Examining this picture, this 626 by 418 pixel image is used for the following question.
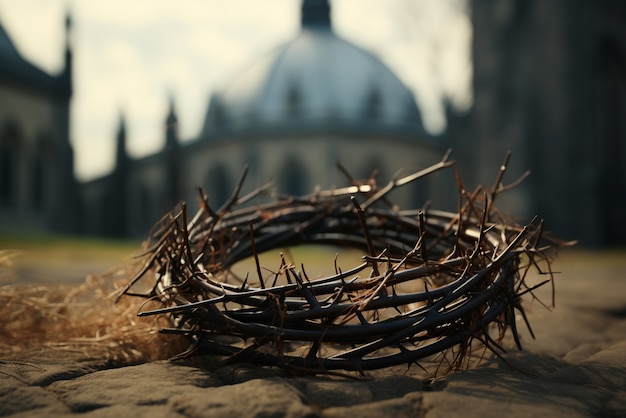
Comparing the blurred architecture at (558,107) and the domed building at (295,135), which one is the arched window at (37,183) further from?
the blurred architecture at (558,107)

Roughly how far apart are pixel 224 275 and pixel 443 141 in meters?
36.3

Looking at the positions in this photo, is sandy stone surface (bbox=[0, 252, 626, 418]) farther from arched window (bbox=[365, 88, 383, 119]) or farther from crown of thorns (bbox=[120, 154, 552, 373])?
arched window (bbox=[365, 88, 383, 119])

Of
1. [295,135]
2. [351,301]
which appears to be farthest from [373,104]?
[351,301]

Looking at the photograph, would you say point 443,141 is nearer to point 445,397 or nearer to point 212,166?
point 212,166

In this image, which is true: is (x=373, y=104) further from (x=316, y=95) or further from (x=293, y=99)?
(x=293, y=99)

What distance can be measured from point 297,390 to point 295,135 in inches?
1369

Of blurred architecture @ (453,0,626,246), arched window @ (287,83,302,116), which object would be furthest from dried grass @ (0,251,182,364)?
arched window @ (287,83,302,116)

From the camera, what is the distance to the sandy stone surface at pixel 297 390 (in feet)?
4.50

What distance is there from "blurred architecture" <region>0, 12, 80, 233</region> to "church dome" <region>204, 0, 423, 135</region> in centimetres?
970

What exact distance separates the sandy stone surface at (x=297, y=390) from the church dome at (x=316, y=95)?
3422 cm

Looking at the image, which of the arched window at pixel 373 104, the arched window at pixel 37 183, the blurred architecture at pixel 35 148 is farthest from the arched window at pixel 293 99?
the arched window at pixel 37 183

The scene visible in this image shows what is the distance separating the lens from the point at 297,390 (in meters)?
1.49

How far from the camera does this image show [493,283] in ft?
5.66

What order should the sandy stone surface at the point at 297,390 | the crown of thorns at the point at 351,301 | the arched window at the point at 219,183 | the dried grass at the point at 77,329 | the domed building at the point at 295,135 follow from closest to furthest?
A: 1. the sandy stone surface at the point at 297,390
2. the crown of thorns at the point at 351,301
3. the dried grass at the point at 77,329
4. the domed building at the point at 295,135
5. the arched window at the point at 219,183
